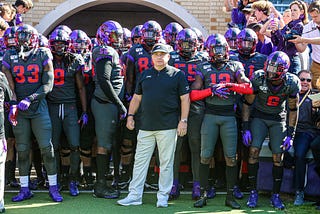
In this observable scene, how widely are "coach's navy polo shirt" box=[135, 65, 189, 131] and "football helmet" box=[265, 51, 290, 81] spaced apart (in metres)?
0.94

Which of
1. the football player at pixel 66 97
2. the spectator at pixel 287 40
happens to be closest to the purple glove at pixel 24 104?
the football player at pixel 66 97

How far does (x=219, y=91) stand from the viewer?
6461 millimetres

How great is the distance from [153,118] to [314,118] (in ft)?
6.82

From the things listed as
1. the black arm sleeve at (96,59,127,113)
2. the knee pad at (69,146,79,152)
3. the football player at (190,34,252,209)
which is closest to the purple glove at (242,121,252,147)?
the football player at (190,34,252,209)

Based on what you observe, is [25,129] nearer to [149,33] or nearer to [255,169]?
[149,33]

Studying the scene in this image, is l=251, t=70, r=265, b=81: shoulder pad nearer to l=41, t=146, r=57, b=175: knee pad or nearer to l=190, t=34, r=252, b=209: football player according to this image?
l=190, t=34, r=252, b=209: football player

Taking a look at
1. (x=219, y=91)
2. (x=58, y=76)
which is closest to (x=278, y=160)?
(x=219, y=91)

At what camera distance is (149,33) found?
7047 mm

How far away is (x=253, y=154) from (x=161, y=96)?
50.8 inches

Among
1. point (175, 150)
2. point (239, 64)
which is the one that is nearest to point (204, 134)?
point (175, 150)

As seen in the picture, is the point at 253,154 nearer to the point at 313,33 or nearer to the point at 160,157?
the point at 160,157

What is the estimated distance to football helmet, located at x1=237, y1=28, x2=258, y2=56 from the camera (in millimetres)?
6969

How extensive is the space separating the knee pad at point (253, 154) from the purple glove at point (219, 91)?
2.35 feet

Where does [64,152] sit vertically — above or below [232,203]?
above
